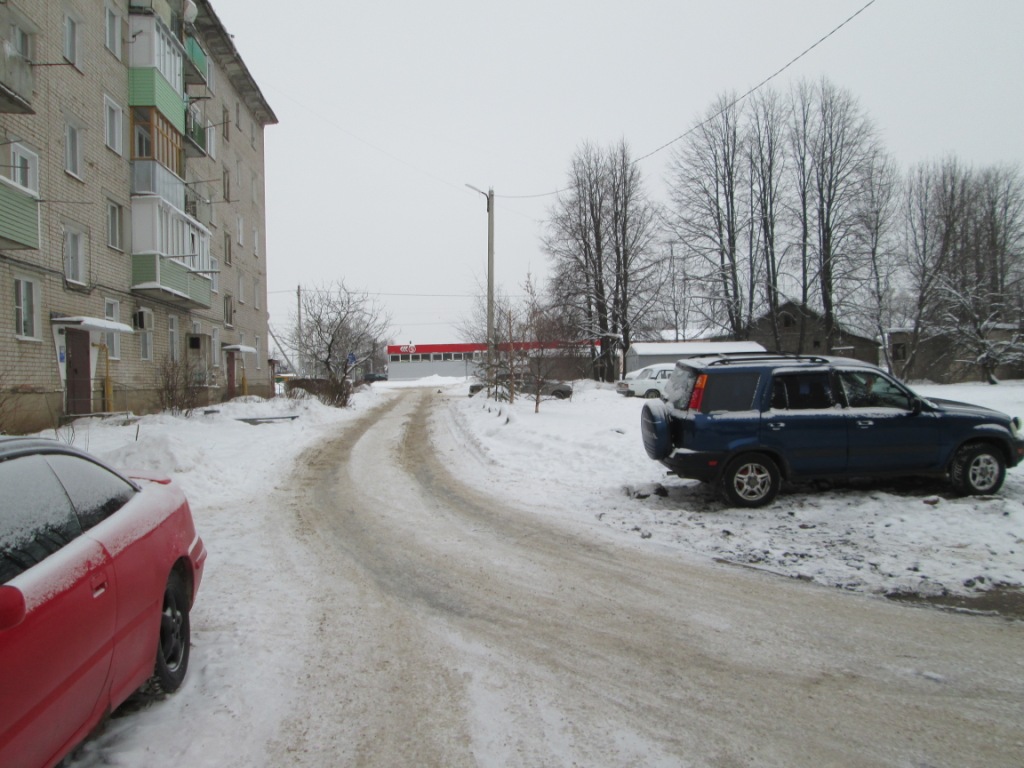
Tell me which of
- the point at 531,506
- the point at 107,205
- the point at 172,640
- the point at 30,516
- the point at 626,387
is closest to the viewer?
the point at 30,516

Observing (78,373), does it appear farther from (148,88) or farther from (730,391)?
(730,391)

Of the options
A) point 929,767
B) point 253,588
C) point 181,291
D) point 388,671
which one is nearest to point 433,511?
point 253,588

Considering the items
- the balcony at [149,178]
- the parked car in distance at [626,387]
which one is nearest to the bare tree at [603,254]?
the parked car in distance at [626,387]

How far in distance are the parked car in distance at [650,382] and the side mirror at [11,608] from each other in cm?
2874

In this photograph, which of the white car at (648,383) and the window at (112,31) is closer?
the window at (112,31)

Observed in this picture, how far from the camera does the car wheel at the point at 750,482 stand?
24.0ft

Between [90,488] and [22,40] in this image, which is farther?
[22,40]

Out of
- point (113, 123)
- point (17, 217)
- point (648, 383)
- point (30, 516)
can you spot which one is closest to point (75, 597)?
point (30, 516)

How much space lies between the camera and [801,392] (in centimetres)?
752

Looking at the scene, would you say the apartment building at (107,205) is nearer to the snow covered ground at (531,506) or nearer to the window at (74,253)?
the window at (74,253)

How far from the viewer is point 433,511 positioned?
25.6 ft

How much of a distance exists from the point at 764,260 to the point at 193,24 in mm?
35055

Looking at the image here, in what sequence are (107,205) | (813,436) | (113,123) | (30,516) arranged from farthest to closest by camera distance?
(113,123) < (107,205) < (813,436) < (30,516)

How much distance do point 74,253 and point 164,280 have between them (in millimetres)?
3146
